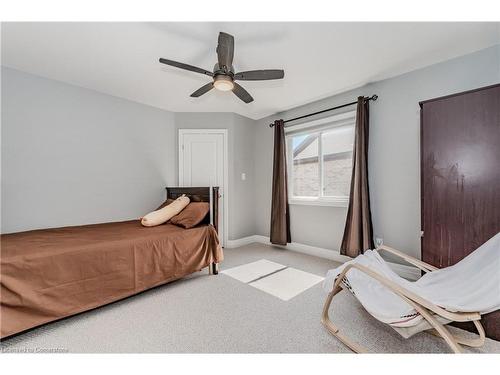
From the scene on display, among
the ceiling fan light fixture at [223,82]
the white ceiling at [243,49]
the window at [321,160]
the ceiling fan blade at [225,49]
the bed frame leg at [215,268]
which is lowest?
the bed frame leg at [215,268]

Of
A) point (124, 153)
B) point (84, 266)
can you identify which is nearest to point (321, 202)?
point (84, 266)

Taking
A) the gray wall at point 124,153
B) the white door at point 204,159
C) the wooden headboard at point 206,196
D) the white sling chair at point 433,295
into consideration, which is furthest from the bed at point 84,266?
the white sling chair at point 433,295

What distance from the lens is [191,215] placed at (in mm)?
2695

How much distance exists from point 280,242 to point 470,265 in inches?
98.2

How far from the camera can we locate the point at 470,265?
4.88ft

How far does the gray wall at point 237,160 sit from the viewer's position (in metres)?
3.94

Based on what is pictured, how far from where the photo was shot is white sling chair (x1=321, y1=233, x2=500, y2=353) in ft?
3.95

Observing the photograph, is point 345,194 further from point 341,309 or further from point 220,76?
point 220,76

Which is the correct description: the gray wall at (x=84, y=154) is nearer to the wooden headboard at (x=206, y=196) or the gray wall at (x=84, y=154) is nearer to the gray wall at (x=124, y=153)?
the gray wall at (x=124, y=153)

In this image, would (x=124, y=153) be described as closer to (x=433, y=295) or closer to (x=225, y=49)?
(x=225, y=49)

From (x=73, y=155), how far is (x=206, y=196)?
1.82 metres

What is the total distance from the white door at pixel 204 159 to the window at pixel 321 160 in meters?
1.22

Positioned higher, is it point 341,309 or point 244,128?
point 244,128
